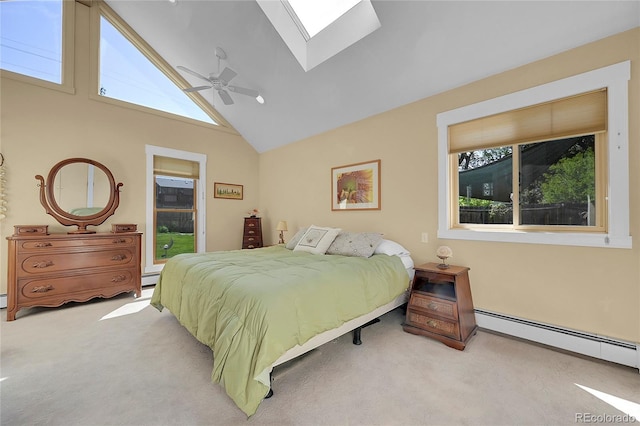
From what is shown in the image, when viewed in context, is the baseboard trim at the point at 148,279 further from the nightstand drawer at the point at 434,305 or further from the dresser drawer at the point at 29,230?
the nightstand drawer at the point at 434,305

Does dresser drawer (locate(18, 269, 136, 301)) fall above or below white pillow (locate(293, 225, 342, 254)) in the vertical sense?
below

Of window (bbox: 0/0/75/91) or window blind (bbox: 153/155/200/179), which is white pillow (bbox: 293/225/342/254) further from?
window (bbox: 0/0/75/91)

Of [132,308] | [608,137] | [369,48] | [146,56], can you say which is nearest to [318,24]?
[369,48]

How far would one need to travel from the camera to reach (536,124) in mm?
2418

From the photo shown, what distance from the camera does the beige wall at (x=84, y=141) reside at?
3340 millimetres

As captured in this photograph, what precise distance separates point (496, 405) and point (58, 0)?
21.8ft

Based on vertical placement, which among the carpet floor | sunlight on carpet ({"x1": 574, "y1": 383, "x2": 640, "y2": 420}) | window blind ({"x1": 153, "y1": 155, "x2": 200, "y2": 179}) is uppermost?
window blind ({"x1": 153, "y1": 155, "x2": 200, "y2": 179})

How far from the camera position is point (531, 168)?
99.7 inches

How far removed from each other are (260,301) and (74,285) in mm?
3202

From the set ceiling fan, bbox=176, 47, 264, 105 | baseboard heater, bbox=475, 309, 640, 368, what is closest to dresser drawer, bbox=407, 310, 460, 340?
baseboard heater, bbox=475, 309, 640, 368

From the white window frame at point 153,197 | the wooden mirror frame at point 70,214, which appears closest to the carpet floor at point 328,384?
the wooden mirror frame at point 70,214

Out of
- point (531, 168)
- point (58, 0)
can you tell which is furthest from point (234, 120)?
point (531, 168)

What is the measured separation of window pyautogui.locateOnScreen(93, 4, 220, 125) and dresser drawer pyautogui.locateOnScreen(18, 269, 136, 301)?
105 inches

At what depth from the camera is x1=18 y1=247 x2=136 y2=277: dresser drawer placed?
9.86ft
